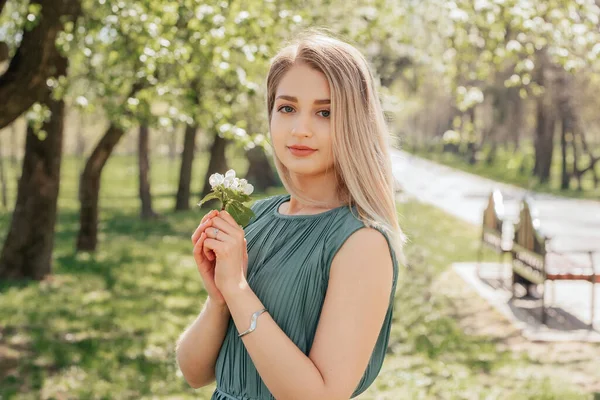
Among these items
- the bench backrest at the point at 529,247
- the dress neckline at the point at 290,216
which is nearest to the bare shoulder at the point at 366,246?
the dress neckline at the point at 290,216

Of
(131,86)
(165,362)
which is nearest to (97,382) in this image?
(165,362)

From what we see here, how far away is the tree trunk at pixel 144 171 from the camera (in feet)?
59.9

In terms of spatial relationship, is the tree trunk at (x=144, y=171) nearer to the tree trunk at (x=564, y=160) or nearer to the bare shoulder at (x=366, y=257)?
the bare shoulder at (x=366, y=257)

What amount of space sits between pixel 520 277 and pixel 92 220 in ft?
23.2

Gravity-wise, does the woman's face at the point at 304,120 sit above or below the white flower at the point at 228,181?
above

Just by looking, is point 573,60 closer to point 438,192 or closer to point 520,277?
point 520,277

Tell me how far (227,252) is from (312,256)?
0.69ft

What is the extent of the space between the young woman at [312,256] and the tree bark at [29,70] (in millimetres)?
4356

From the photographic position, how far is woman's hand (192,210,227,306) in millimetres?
2033

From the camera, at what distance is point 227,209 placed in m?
2.11

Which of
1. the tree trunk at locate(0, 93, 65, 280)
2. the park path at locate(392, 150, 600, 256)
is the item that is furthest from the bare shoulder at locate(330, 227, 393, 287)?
the park path at locate(392, 150, 600, 256)

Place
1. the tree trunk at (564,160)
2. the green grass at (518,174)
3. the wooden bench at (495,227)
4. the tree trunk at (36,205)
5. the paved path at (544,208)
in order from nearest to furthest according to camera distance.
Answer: the tree trunk at (36,205), the wooden bench at (495,227), the paved path at (544,208), the green grass at (518,174), the tree trunk at (564,160)

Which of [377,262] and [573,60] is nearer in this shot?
[377,262]

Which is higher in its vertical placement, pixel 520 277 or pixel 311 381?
pixel 311 381
